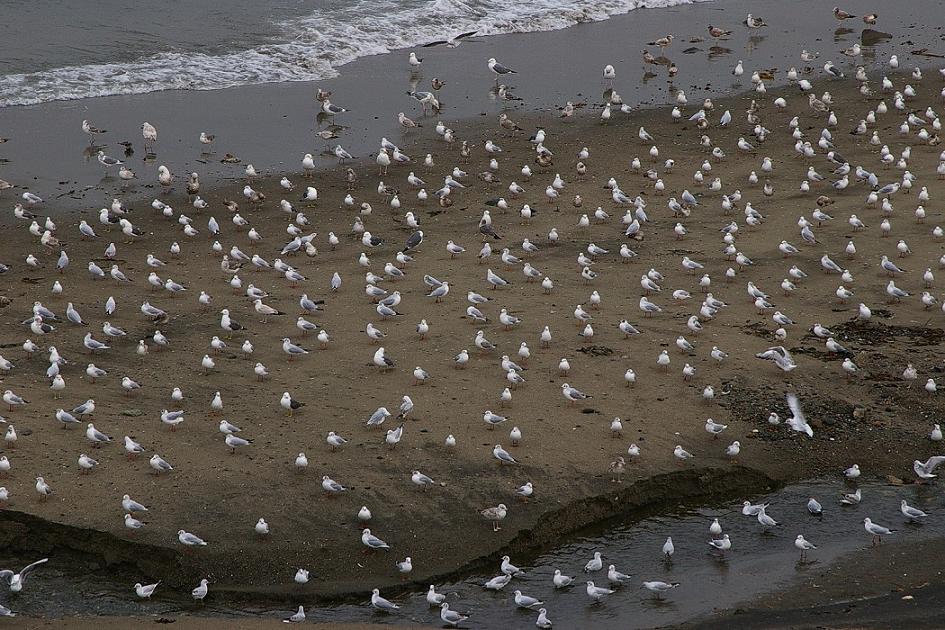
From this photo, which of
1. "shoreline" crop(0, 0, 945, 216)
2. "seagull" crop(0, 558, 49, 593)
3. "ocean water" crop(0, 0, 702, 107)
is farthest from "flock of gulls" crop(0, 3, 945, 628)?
"ocean water" crop(0, 0, 702, 107)

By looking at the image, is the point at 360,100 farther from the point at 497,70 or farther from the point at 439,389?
the point at 439,389

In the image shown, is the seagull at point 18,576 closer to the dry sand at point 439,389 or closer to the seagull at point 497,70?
the dry sand at point 439,389

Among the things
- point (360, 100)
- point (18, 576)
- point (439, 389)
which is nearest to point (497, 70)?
point (360, 100)

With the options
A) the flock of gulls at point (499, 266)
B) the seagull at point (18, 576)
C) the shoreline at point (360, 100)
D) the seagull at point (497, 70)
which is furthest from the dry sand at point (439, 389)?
the seagull at point (497, 70)

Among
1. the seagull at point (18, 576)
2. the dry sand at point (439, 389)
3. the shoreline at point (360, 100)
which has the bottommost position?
the seagull at point (18, 576)

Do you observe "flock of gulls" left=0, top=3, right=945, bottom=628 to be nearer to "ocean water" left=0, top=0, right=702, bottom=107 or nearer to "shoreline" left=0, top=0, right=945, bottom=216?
"shoreline" left=0, top=0, right=945, bottom=216

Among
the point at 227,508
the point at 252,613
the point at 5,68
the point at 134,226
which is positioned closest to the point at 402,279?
the point at 134,226
